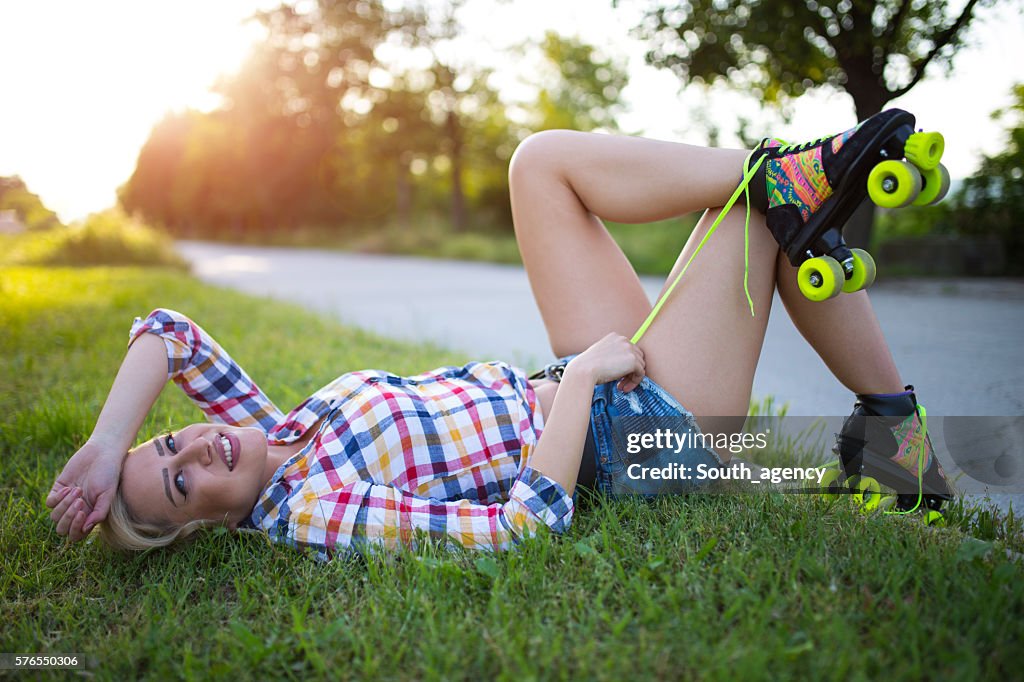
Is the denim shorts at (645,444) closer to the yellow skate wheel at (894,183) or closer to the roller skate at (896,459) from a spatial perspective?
the roller skate at (896,459)

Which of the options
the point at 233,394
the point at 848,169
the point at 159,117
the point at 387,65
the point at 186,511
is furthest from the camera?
the point at 159,117

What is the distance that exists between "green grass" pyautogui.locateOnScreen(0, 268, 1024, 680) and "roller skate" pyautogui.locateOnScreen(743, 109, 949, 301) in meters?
0.61

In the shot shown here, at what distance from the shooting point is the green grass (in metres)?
1.28

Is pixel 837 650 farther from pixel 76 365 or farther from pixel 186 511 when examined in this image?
pixel 76 365

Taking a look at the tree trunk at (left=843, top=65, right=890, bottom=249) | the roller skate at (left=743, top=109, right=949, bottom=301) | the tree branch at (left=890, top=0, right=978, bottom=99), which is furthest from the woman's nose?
the tree branch at (left=890, top=0, right=978, bottom=99)

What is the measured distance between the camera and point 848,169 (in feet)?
5.49

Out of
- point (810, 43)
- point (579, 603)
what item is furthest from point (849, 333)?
point (810, 43)

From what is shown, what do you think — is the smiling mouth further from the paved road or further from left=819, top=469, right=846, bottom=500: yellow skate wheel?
the paved road

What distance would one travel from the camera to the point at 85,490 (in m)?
1.76

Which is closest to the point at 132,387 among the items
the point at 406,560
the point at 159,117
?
the point at 406,560

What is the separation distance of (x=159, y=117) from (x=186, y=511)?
1944 inches

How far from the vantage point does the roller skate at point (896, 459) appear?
1.89 metres

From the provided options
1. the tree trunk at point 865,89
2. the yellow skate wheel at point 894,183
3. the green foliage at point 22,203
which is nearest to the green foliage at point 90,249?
the green foliage at point 22,203

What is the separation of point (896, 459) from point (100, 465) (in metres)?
2.07
